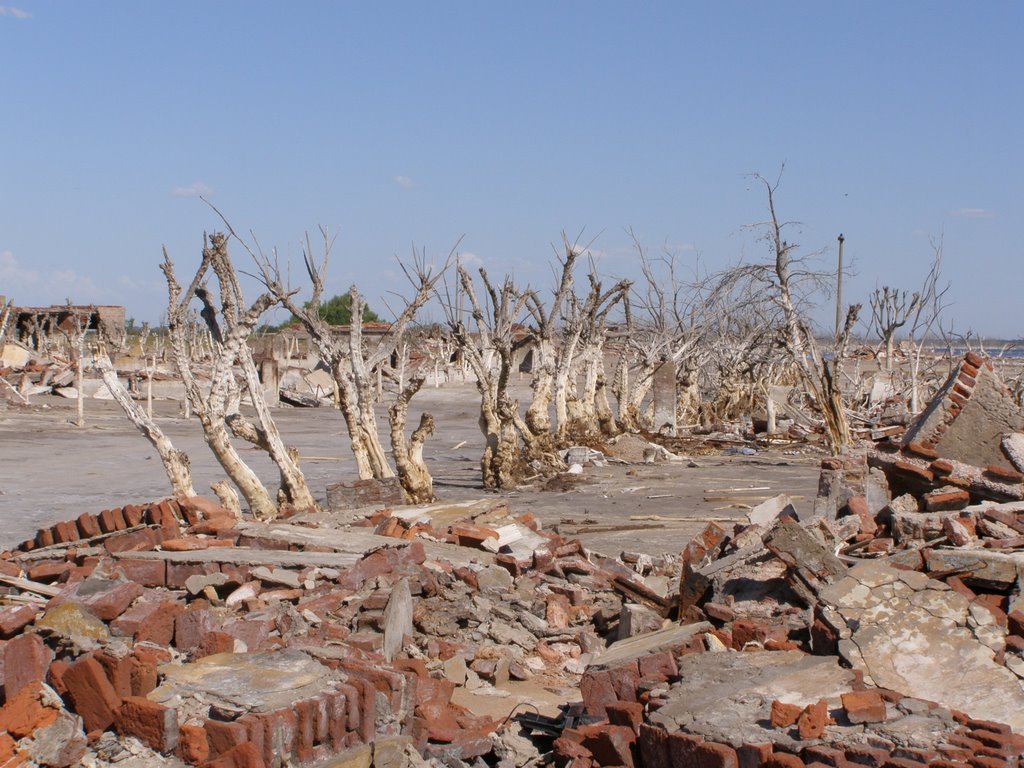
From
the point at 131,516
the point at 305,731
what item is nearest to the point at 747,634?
the point at 305,731

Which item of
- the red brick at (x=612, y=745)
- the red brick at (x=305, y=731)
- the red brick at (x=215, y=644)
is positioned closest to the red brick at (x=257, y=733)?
the red brick at (x=305, y=731)

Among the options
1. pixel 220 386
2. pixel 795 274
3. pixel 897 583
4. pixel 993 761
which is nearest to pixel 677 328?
pixel 795 274

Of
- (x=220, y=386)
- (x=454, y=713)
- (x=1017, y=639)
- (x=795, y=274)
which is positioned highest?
(x=795, y=274)

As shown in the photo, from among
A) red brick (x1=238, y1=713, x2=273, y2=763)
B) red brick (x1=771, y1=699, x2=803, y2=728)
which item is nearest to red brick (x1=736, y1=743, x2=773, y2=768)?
red brick (x1=771, y1=699, x2=803, y2=728)

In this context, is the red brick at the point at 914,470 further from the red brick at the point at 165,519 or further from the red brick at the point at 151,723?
the red brick at the point at 151,723

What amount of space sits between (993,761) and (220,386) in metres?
9.66

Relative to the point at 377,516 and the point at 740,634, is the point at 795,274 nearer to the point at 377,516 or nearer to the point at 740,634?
the point at 377,516

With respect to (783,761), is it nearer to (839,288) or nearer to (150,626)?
(150,626)

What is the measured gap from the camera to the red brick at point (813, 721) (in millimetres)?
4770

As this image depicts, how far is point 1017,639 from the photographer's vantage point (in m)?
5.78

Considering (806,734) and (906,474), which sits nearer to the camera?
(806,734)

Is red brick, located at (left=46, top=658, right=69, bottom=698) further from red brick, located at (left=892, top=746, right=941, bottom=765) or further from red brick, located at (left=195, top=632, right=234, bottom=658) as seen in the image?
red brick, located at (left=892, top=746, right=941, bottom=765)

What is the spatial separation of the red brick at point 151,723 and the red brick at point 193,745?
0.19 feet

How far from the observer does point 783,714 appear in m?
4.95
